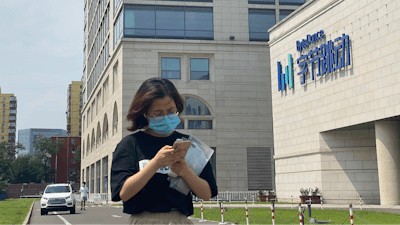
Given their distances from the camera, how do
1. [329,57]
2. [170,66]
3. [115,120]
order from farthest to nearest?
[115,120]
[170,66]
[329,57]

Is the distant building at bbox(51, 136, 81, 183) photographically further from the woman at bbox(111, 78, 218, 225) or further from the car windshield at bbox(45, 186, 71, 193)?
the woman at bbox(111, 78, 218, 225)

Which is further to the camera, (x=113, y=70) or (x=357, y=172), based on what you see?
(x=113, y=70)

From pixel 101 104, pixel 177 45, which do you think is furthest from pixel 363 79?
pixel 101 104

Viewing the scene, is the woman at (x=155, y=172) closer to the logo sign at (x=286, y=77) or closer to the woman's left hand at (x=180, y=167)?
the woman's left hand at (x=180, y=167)

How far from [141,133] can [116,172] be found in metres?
0.34

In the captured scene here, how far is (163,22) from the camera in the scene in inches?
1773

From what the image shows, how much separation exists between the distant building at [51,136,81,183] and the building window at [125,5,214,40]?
78.6 metres

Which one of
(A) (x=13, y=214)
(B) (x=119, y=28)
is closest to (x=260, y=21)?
(B) (x=119, y=28)

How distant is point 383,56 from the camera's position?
24.0 m

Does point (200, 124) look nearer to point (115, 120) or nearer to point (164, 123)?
point (115, 120)

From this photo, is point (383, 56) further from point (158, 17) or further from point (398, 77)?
point (158, 17)

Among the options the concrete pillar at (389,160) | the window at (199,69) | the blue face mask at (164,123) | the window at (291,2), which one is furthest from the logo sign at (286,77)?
the blue face mask at (164,123)

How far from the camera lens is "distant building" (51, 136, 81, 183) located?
4614 inches

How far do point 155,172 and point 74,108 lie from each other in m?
157
